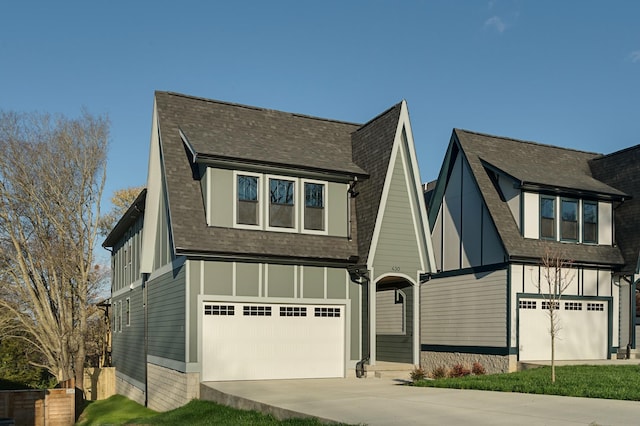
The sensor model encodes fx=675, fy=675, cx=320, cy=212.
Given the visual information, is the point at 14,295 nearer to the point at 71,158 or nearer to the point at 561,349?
the point at 71,158

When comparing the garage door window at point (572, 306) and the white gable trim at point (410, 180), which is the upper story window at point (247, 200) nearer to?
the white gable trim at point (410, 180)

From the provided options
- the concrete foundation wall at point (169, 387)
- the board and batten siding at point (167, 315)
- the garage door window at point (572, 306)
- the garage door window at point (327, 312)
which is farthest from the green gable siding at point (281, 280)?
the garage door window at point (572, 306)

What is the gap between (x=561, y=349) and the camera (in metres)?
24.3

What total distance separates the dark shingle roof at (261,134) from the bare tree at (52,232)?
15.0 metres

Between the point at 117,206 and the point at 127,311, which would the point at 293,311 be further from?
the point at 117,206

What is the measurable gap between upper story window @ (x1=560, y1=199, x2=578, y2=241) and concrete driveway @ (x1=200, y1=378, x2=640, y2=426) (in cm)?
1104

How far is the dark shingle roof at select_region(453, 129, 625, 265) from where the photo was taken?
24.2 m

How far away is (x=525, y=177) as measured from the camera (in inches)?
957

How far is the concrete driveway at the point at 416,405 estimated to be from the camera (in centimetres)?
1142

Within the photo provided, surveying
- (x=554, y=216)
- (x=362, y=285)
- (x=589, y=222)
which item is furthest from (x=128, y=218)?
(x=589, y=222)

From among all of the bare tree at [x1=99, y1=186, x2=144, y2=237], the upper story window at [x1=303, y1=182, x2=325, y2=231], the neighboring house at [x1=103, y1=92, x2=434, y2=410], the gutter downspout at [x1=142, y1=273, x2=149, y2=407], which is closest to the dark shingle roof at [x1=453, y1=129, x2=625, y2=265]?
the neighboring house at [x1=103, y1=92, x2=434, y2=410]

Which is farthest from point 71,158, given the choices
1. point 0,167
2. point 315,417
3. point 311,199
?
point 315,417

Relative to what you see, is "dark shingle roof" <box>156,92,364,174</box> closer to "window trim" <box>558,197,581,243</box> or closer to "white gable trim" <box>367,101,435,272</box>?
"white gable trim" <box>367,101,435,272</box>

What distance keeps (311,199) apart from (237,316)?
435 cm
